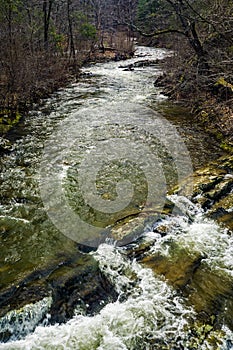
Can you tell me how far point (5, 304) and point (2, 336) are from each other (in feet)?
1.17

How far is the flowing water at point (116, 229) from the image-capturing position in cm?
365

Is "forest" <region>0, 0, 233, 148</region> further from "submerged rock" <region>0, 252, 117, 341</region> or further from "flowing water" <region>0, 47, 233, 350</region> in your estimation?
"submerged rock" <region>0, 252, 117, 341</region>

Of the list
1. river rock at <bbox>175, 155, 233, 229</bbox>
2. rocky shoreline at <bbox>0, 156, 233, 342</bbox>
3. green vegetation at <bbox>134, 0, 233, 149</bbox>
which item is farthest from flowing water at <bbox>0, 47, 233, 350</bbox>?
green vegetation at <bbox>134, 0, 233, 149</bbox>

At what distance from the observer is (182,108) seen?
12.7 m

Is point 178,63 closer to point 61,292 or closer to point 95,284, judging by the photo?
point 95,284

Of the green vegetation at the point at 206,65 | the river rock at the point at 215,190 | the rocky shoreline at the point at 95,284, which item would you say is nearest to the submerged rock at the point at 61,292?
the rocky shoreline at the point at 95,284

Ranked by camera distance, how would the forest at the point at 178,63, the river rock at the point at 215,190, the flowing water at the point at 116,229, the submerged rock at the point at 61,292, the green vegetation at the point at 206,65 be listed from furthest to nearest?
the forest at the point at 178,63, the green vegetation at the point at 206,65, the river rock at the point at 215,190, the submerged rock at the point at 61,292, the flowing water at the point at 116,229

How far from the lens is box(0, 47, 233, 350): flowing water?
3648 millimetres

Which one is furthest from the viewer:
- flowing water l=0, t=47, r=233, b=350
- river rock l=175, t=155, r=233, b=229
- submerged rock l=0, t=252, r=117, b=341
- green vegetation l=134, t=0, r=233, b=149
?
green vegetation l=134, t=0, r=233, b=149

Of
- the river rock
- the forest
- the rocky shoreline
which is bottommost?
the rocky shoreline

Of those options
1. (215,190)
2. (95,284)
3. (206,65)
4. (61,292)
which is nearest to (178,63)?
(206,65)

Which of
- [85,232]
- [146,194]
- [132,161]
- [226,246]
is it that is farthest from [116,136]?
[226,246]

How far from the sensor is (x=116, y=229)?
5.30 metres

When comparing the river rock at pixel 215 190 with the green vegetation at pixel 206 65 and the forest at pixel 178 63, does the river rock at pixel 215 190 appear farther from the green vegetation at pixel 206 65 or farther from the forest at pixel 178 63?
the forest at pixel 178 63
